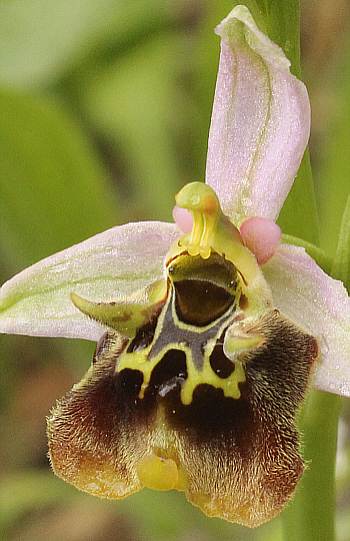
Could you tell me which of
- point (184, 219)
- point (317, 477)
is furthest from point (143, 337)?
point (317, 477)

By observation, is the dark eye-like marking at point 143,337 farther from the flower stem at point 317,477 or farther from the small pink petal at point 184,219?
the flower stem at point 317,477

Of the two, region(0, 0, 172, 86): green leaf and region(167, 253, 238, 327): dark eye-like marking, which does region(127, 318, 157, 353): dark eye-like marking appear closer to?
region(167, 253, 238, 327): dark eye-like marking

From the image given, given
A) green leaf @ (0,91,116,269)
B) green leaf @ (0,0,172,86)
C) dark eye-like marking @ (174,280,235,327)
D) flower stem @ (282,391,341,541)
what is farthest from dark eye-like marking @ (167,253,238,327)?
green leaf @ (0,0,172,86)

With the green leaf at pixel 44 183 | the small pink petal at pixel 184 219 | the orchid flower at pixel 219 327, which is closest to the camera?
the orchid flower at pixel 219 327

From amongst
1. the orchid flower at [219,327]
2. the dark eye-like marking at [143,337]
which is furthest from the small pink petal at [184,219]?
the dark eye-like marking at [143,337]

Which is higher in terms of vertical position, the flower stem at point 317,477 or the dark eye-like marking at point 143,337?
the dark eye-like marking at point 143,337
